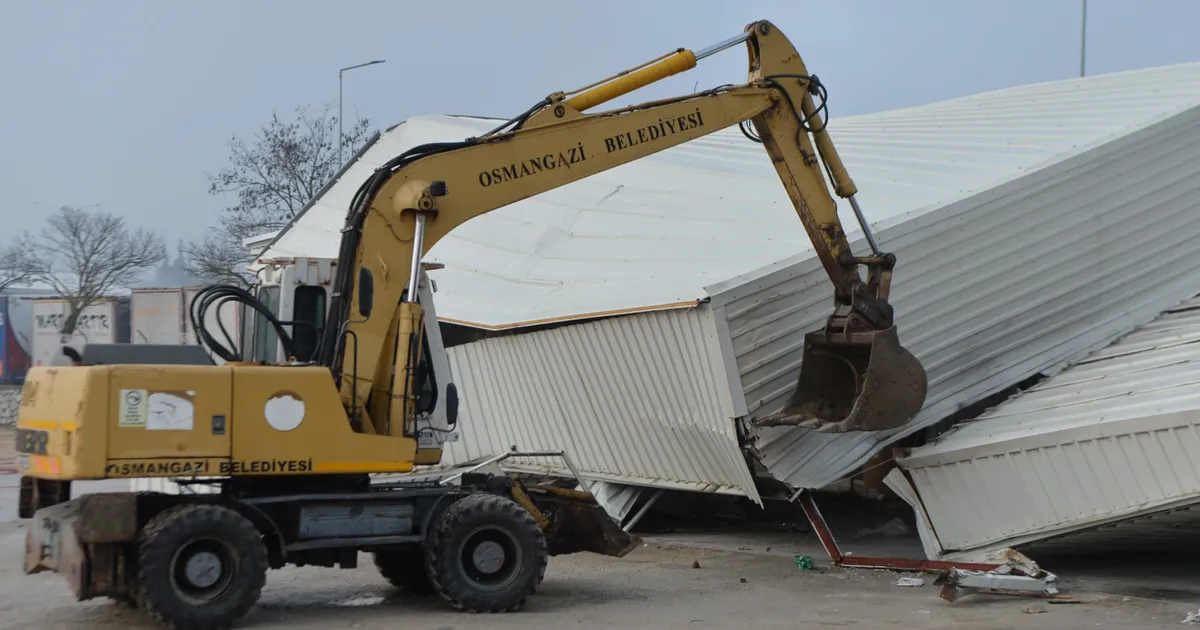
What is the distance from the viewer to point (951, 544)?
1393 centimetres

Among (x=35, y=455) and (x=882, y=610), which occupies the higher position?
(x=35, y=455)

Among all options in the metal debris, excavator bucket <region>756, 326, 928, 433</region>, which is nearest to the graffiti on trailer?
excavator bucket <region>756, 326, 928, 433</region>

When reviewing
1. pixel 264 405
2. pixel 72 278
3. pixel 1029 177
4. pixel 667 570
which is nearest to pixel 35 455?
pixel 264 405

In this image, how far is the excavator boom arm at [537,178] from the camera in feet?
36.4

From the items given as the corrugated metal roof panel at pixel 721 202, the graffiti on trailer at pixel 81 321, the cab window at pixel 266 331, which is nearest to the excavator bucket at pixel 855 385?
the corrugated metal roof panel at pixel 721 202

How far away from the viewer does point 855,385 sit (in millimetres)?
13758

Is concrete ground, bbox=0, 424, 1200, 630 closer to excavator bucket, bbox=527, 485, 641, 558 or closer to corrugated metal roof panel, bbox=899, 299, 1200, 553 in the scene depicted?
excavator bucket, bbox=527, 485, 641, 558

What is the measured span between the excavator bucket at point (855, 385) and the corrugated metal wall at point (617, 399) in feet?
2.85

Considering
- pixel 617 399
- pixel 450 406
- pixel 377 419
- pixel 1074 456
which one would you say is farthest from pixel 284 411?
pixel 1074 456

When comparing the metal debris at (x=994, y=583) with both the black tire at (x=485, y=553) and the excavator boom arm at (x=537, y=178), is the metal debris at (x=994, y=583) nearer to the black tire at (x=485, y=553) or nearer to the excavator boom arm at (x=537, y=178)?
the excavator boom arm at (x=537, y=178)

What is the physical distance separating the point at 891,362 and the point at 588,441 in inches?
207

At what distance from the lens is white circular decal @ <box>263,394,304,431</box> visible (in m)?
10.6

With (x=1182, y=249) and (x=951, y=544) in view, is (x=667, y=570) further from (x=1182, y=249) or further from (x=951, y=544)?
(x=1182, y=249)

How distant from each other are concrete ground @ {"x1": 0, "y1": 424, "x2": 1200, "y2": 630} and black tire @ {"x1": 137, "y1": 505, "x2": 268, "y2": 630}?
1.63 ft
